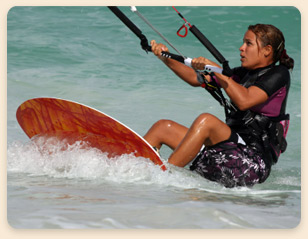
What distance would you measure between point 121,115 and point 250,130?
8.99 feet

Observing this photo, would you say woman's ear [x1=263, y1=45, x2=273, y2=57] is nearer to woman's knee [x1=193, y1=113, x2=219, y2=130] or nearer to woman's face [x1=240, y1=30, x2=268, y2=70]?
woman's face [x1=240, y1=30, x2=268, y2=70]

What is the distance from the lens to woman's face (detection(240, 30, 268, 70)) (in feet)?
11.5

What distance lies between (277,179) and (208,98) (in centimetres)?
302

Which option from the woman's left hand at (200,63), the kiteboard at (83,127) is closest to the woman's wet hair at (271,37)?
the woman's left hand at (200,63)

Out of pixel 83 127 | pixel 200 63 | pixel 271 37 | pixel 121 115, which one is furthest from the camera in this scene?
pixel 121 115

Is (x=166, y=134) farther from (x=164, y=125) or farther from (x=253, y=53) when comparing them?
(x=253, y=53)

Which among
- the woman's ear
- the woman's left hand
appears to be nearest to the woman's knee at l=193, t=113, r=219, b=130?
the woman's left hand

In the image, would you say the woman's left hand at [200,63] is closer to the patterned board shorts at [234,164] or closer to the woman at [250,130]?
the woman at [250,130]

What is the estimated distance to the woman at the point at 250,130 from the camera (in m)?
3.47

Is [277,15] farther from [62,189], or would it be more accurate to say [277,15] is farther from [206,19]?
[62,189]

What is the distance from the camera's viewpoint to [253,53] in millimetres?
3521

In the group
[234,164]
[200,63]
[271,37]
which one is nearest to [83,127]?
[200,63]

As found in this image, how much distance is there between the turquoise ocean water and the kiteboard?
82 millimetres

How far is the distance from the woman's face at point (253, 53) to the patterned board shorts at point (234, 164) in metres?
0.57
